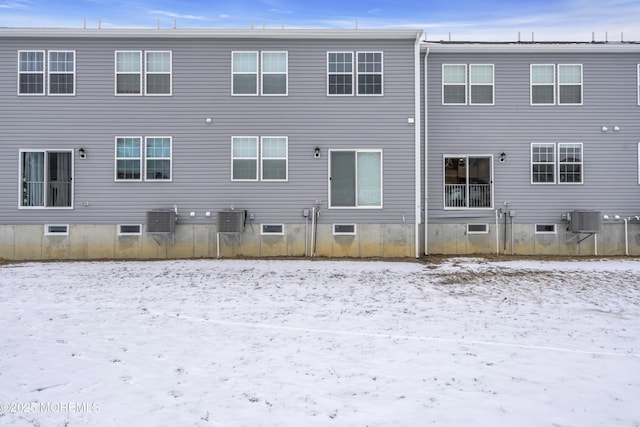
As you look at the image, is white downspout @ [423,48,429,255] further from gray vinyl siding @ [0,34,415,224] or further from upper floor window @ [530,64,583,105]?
upper floor window @ [530,64,583,105]

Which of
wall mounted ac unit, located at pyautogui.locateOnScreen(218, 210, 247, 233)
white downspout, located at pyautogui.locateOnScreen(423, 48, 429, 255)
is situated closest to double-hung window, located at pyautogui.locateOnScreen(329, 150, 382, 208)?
white downspout, located at pyautogui.locateOnScreen(423, 48, 429, 255)

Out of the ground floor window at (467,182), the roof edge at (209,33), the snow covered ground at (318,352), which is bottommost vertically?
the snow covered ground at (318,352)

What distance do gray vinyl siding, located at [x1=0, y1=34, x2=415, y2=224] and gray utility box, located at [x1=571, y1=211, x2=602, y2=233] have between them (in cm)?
495

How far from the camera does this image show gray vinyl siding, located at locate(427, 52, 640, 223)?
51.7ft

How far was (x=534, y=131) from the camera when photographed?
1586 centimetres

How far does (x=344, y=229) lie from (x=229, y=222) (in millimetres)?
3261

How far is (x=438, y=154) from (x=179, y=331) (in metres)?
10.9

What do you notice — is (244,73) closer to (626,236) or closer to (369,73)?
(369,73)

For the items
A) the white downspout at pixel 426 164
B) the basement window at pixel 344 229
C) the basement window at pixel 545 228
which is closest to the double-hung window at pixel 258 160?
the basement window at pixel 344 229

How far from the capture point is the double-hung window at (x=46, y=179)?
14883 millimetres

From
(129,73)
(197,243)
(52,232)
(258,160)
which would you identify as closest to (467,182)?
(258,160)

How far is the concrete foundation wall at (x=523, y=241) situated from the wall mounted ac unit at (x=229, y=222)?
18.6 feet

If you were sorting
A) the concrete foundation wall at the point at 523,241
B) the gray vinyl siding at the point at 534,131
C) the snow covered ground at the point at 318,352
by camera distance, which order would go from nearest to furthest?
the snow covered ground at the point at 318,352
the concrete foundation wall at the point at 523,241
the gray vinyl siding at the point at 534,131

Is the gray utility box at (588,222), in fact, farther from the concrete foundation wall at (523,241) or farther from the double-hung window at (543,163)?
the double-hung window at (543,163)
